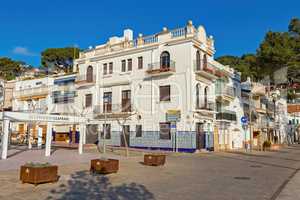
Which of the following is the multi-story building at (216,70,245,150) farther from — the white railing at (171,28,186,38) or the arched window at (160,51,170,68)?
the white railing at (171,28,186,38)

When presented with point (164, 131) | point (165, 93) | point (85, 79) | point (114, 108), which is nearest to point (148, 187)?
point (164, 131)

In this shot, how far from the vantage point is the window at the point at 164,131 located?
31484 millimetres

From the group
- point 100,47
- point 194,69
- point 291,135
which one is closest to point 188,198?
point 194,69

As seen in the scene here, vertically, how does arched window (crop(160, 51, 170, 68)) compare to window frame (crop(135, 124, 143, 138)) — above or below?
above

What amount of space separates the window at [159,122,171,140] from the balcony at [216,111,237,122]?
6695 millimetres

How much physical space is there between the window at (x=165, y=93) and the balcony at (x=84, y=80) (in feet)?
28.5

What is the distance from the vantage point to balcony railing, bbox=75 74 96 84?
3734 centimetres

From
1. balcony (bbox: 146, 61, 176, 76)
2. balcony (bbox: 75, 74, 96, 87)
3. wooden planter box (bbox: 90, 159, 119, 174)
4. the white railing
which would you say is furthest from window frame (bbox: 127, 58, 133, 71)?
wooden planter box (bbox: 90, 159, 119, 174)

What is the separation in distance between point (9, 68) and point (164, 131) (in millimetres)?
39672

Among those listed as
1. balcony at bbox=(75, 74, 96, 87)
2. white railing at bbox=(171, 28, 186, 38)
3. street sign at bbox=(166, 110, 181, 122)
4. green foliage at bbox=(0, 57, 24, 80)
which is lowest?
street sign at bbox=(166, 110, 181, 122)

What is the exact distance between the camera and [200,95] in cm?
3244

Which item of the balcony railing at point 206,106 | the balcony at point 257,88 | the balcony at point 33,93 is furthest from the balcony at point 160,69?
the balcony at point 257,88

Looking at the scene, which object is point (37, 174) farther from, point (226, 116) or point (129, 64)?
point (226, 116)

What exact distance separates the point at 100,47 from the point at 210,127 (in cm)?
1542
